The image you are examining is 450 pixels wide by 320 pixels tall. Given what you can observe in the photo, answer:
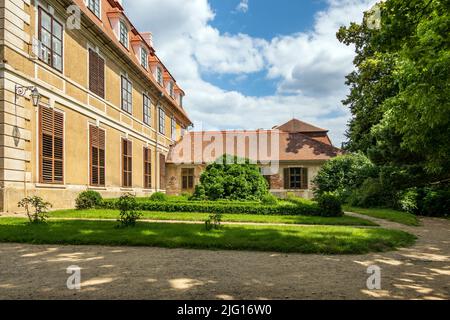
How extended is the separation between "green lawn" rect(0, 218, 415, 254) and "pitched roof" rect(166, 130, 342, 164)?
20.7m

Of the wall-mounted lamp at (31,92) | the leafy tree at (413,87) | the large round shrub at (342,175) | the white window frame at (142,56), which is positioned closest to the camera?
the leafy tree at (413,87)

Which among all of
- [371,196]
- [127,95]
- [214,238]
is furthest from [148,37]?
[214,238]

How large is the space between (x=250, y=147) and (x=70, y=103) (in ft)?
61.0

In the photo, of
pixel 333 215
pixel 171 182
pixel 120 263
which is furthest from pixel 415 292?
pixel 171 182

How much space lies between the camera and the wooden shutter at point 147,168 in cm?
2567

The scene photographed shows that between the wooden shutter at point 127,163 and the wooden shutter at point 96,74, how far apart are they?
12.9 ft

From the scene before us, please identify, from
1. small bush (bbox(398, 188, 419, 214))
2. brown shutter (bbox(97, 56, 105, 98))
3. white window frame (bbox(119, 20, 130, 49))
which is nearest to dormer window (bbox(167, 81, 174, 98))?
white window frame (bbox(119, 20, 130, 49))

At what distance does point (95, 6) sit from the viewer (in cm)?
1898

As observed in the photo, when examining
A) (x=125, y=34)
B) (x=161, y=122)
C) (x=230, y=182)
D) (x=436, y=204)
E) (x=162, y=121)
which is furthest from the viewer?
(x=162, y=121)

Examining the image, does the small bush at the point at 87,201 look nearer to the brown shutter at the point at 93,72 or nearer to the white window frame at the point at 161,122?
the brown shutter at the point at 93,72

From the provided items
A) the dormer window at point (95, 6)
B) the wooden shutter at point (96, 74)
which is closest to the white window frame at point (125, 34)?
the dormer window at point (95, 6)

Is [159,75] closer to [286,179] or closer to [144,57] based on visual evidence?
[144,57]

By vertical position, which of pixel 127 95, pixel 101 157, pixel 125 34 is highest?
pixel 125 34

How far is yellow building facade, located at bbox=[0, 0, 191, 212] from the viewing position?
12219mm
